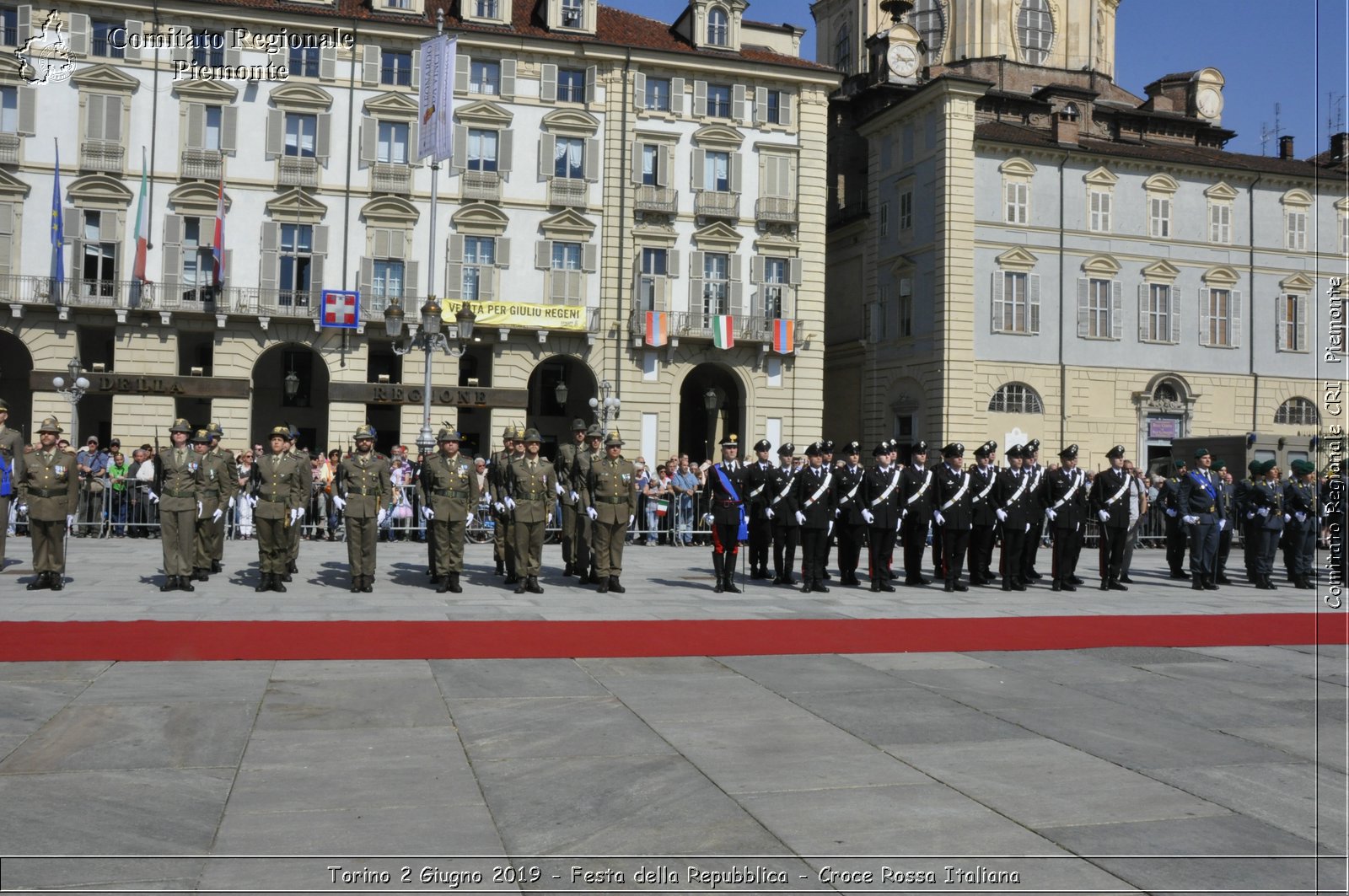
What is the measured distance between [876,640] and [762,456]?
5386mm

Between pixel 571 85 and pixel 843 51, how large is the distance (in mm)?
21691

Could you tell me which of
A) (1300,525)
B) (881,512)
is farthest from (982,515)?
(1300,525)

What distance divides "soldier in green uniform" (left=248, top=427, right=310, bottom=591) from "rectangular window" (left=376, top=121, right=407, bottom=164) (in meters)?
25.0

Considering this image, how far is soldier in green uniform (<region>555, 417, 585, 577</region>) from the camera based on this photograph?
1622 centimetres

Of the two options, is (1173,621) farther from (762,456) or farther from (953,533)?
(762,456)

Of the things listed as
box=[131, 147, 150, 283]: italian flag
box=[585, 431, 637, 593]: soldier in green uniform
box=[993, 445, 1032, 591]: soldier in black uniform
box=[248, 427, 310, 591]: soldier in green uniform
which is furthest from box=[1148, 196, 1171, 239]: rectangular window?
box=[248, 427, 310, 591]: soldier in green uniform

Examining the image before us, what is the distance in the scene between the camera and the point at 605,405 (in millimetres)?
35031

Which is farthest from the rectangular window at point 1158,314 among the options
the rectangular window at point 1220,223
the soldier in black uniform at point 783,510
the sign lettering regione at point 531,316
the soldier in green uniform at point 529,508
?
the soldier in green uniform at point 529,508

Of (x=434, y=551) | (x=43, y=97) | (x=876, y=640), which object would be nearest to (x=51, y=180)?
(x=43, y=97)

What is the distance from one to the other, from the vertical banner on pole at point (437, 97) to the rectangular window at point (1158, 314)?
26663mm

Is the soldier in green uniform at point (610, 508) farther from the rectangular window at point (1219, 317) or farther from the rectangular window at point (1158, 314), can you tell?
the rectangular window at point (1219, 317)

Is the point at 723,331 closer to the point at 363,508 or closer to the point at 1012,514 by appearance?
the point at 1012,514

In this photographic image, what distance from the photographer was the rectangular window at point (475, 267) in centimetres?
3856

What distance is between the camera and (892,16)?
52438mm
